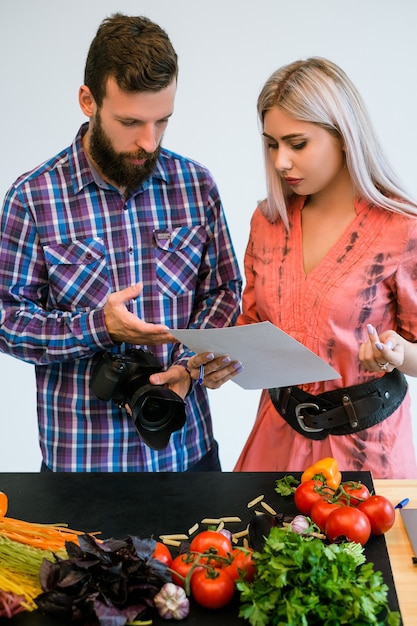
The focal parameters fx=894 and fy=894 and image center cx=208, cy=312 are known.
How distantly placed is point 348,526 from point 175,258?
1010mm

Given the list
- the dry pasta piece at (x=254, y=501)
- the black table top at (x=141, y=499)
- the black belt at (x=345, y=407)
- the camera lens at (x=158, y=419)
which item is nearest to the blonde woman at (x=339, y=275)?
the black belt at (x=345, y=407)

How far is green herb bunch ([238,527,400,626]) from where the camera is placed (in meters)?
1.42

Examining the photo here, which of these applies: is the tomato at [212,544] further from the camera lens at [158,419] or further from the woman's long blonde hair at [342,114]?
the woman's long blonde hair at [342,114]

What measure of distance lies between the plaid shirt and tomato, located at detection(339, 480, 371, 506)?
740 mm

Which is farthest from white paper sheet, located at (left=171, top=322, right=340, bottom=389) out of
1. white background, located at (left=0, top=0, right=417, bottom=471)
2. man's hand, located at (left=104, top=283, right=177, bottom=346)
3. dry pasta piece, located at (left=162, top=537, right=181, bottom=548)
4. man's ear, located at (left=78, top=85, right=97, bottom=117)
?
white background, located at (left=0, top=0, right=417, bottom=471)

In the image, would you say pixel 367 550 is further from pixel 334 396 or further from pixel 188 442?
pixel 188 442

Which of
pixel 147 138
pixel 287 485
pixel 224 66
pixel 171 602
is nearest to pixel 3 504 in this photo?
pixel 171 602

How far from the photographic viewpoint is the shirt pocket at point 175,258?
8.01 feet

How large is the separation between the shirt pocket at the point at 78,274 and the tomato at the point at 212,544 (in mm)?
924

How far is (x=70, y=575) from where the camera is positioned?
1.51 meters

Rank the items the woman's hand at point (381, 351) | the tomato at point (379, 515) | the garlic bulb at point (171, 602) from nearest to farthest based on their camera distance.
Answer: the garlic bulb at point (171, 602) → the tomato at point (379, 515) → the woman's hand at point (381, 351)

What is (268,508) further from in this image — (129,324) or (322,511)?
(129,324)

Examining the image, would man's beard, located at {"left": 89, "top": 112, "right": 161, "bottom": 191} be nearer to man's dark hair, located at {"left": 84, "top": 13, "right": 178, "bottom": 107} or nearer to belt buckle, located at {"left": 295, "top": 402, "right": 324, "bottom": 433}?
man's dark hair, located at {"left": 84, "top": 13, "right": 178, "bottom": 107}

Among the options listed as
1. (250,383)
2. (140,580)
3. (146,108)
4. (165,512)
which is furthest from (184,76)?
(140,580)
